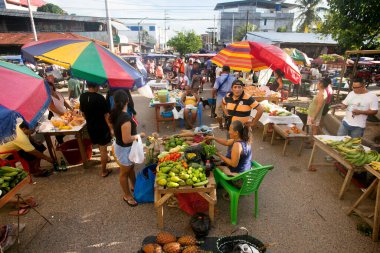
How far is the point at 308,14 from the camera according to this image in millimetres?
32812

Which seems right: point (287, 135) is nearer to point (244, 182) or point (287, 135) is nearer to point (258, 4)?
point (244, 182)

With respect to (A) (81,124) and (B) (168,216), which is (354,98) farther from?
(A) (81,124)

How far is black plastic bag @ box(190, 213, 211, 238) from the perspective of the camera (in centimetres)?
327

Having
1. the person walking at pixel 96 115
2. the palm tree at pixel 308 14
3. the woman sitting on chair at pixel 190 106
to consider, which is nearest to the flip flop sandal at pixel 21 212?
the person walking at pixel 96 115

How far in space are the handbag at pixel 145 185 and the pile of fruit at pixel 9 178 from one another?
1781 millimetres

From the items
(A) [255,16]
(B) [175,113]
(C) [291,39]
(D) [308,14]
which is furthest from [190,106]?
(A) [255,16]

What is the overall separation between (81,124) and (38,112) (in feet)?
9.99

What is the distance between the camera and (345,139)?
4.61 metres

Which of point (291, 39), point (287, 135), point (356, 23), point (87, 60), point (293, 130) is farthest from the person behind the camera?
point (291, 39)

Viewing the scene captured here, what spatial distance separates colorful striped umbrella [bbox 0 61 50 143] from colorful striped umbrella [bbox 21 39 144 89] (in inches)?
32.2

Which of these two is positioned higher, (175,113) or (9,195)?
(9,195)

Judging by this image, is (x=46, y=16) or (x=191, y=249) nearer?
(x=191, y=249)

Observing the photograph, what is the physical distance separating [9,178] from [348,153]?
18.5 ft

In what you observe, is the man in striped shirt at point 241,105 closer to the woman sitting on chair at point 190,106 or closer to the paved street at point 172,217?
the paved street at point 172,217
